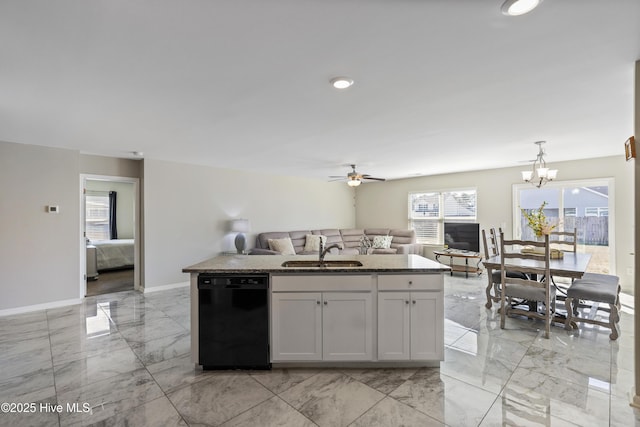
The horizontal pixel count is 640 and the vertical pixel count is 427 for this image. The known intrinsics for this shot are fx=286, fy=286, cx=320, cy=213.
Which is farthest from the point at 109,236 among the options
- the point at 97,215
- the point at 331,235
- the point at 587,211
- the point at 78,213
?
the point at 587,211

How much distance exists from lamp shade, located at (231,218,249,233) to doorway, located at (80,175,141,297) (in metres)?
1.67

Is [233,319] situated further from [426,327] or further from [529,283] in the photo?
[529,283]

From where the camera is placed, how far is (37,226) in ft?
13.9

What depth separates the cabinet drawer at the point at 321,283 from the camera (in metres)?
2.46

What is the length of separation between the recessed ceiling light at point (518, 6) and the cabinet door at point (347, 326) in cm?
207

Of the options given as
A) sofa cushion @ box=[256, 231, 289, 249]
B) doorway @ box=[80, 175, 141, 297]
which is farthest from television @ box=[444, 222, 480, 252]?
doorway @ box=[80, 175, 141, 297]

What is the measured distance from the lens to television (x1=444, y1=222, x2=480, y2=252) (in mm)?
6551

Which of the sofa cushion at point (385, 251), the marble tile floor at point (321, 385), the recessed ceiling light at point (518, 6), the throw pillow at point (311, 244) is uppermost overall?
the recessed ceiling light at point (518, 6)

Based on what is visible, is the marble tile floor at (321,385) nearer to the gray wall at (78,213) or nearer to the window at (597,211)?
the gray wall at (78,213)

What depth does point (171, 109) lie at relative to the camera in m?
2.80

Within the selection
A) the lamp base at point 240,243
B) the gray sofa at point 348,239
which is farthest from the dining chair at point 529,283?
the lamp base at point 240,243

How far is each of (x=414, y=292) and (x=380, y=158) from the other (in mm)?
3239

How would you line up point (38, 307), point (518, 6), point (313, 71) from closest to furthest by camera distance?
point (518, 6) → point (313, 71) → point (38, 307)

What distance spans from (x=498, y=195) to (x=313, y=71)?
19.5 ft
